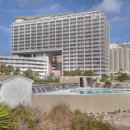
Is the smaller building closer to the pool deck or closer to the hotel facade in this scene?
the pool deck

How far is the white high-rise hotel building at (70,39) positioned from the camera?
5423 inches

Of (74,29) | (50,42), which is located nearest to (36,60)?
(50,42)

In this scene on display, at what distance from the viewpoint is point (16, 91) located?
23.6 metres

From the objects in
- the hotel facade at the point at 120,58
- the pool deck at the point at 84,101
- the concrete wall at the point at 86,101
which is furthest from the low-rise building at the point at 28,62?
the concrete wall at the point at 86,101

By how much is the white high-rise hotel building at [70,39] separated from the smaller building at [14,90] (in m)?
113

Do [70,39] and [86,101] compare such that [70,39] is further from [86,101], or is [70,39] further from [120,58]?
[86,101]

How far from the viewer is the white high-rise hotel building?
13775 centimetres

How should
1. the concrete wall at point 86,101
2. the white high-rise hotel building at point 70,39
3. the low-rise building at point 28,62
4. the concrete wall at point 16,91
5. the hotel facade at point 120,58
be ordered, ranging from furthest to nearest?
the hotel facade at point 120,58, the white high-rise hotel building at point 70,39, the low-rise building at point 28,62, the concrete wall at point 86,101, the concrete wall at point 16,91

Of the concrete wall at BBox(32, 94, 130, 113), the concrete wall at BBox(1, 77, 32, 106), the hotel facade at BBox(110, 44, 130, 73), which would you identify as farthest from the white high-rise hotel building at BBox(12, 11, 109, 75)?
the concrete wall at BBox(1, 77, 32, 106)

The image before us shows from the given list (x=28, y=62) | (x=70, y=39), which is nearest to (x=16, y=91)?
(x=28, y=62)

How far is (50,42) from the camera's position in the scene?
14825 centimetres

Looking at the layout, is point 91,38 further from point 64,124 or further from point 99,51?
point 64,124

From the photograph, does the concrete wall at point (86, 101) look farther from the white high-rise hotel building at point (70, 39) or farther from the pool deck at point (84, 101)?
the white high-rise hotel building at point (70, 39)

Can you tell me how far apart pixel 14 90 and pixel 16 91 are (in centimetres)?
24
